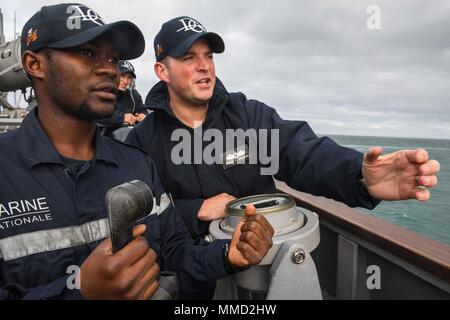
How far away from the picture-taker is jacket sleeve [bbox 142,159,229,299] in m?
1.79

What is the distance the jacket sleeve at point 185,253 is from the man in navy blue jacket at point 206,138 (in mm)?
241

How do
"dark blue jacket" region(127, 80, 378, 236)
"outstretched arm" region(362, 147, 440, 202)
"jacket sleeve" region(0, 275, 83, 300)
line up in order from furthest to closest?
"dark blue jacket" region(127, 80, 378, 236) < "outstretched arm" region(362, 147, 440, 202) < "jacket sleeve" region(0, 275, 83, 300)

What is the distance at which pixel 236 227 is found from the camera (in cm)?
187

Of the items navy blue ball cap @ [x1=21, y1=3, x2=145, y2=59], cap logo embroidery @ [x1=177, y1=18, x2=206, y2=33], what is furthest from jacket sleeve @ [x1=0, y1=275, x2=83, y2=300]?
cap logo embroidery @ [x1=177, y1=18, x2=206, y2=33]

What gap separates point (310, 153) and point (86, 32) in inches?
64.8

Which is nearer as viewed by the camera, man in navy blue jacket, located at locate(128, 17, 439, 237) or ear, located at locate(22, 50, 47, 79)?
ear, located at locate(22, 50, 47, 79)

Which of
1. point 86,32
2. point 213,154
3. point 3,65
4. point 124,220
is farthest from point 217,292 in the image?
point 3,65

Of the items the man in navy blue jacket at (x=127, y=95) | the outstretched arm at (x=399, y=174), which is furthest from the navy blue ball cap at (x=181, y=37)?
the man in navy blue jacket at (x=127, y=95)

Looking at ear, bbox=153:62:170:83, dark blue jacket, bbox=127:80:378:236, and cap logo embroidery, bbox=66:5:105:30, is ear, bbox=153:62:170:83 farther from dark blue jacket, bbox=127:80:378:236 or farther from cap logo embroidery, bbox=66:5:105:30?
cap logo embroidery, bbox=66:5:105:30

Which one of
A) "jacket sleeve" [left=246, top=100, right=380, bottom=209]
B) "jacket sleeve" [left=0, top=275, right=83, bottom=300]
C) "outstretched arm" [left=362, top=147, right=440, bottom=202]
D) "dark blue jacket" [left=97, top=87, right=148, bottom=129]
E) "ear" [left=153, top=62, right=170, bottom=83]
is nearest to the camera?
"jacket sleeve" [left=0, top=275, right=83, bottom=300]

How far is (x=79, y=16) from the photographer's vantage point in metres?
1.81

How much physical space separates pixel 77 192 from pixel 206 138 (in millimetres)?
1190

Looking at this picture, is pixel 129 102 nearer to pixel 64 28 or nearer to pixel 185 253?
pixel 64 28
